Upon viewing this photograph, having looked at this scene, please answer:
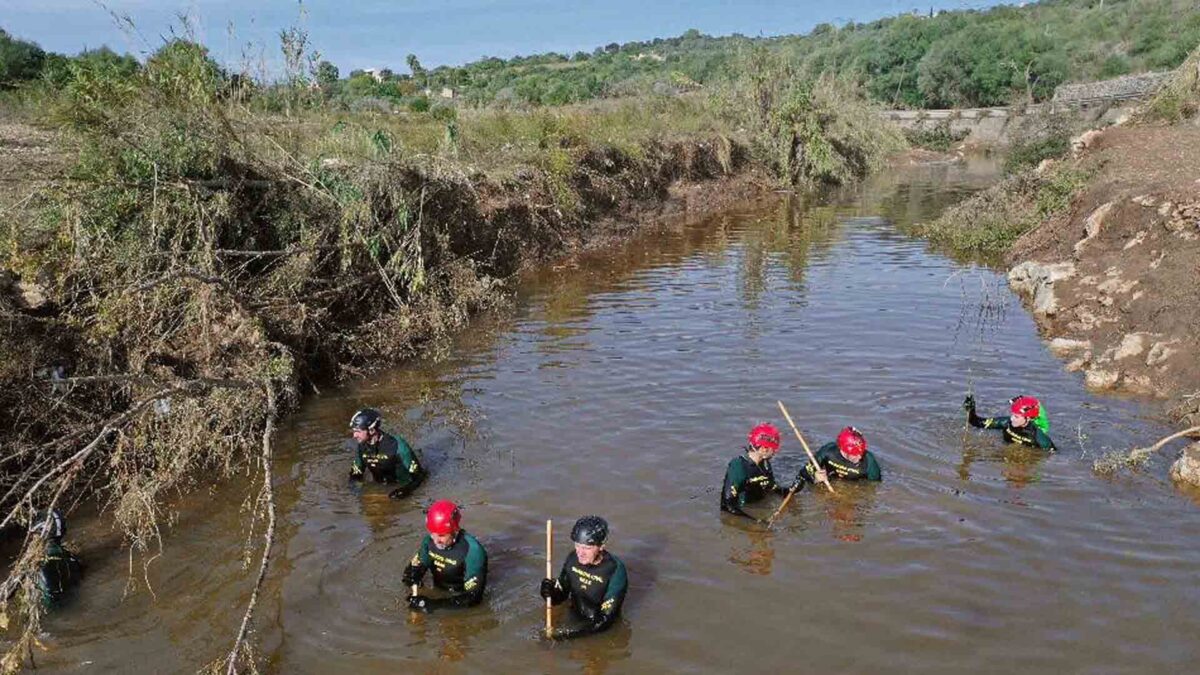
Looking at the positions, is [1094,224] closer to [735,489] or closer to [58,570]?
[735,489]

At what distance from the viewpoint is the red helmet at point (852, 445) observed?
32.4 feet

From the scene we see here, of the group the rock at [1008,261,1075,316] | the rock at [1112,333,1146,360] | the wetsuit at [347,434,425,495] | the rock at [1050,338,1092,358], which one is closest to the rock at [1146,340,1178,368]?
the rock at [1112,333,1146,360]

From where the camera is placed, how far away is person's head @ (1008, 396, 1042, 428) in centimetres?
1077

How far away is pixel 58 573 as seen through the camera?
787 cm

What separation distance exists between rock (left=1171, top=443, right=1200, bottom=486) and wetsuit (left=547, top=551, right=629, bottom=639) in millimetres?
6554

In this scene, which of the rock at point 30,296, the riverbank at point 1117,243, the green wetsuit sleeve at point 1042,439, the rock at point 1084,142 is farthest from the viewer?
the rock at point 1084,142

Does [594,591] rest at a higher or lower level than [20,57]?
lower

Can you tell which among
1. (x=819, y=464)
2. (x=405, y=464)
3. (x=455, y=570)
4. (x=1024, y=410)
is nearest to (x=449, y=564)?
(x=455, y=570)

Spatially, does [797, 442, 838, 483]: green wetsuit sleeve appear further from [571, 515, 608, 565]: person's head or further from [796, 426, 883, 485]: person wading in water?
[571, 515, 608, 565]: person's head

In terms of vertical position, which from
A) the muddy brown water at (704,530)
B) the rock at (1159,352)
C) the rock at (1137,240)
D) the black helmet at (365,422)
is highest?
the rock at (1137,240)

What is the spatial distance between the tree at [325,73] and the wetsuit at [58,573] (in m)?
9.77

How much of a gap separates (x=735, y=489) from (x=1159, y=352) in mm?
7998

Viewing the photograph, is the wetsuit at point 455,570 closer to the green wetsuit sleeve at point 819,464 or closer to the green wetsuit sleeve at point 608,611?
the green wetsuit sleeve at point 608,611

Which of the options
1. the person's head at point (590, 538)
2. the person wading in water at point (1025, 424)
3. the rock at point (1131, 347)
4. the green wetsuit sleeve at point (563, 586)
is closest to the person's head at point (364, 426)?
the green wetsuit sleeve at point (563, 586)
